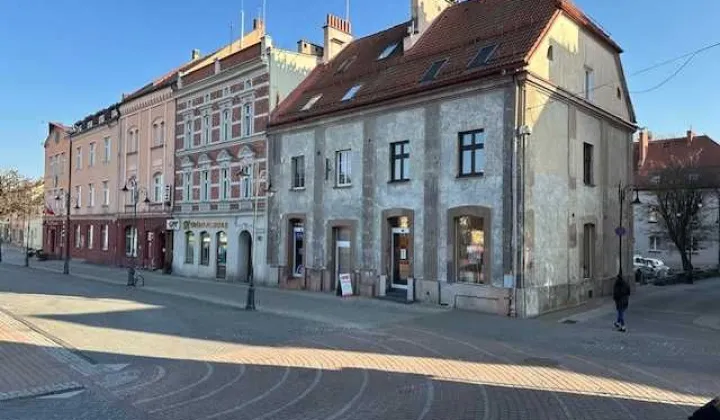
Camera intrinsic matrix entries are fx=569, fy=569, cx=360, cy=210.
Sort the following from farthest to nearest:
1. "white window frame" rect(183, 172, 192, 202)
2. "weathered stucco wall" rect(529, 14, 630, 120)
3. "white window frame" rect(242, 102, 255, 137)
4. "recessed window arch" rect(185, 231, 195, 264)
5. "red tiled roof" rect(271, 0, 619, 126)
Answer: "white window frame" rect(183, 172, 192, 202)
"recessed window arch" rect(185, 231, 195, 264)
"white window frame" rect(242, 102, 255, 137)
"weathered stucco wall" rect(529, 14, 630, 120)
"red tiled roof" rect(271, 0, 619, 126)

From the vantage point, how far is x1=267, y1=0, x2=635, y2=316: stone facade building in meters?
18.6

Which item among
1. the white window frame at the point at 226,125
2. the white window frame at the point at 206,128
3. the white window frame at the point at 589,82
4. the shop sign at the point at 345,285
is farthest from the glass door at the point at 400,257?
the white window frame at the point at 206,128

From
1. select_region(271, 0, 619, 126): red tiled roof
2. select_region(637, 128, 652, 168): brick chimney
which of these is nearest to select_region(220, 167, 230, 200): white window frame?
select_region(271, 0, 619, 126): red tiled roof

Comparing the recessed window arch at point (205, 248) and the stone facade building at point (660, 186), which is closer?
the recessed window arch at point (205, 248)

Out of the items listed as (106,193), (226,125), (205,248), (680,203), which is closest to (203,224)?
(205,248)

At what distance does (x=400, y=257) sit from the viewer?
2206 cm

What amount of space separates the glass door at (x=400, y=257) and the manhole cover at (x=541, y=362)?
10110 millimetres

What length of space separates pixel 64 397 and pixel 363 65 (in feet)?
67.6

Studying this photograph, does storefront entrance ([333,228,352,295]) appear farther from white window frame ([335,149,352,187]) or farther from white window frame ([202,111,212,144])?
white window frame ([202,111,212,144])

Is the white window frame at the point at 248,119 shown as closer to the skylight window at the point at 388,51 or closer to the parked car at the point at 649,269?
the skylight window at the point at 388,51

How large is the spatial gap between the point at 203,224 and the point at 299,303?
13.6 metres

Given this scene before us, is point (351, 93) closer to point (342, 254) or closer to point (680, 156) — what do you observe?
point (342, 254)

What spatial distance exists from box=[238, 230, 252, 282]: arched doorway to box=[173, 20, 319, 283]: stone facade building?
2.1 inches

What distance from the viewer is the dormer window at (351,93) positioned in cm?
2441
